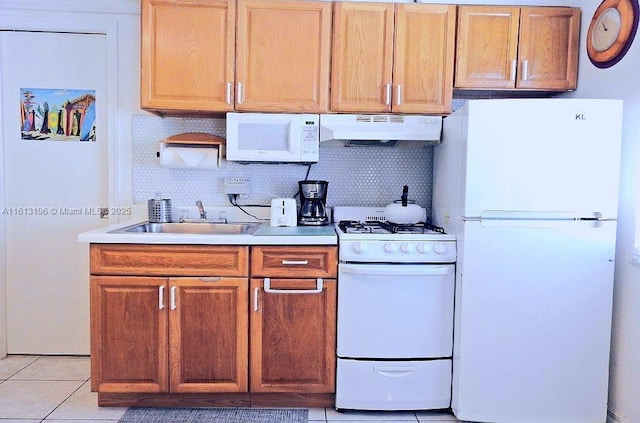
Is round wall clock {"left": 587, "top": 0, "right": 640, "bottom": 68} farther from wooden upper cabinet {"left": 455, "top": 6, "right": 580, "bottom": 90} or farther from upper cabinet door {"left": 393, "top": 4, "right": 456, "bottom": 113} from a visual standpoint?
upper cabinet door {"left": 393, "top": 4, "right": 456, "bottom": 113}

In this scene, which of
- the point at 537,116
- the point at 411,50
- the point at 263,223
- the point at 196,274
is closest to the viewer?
the point at 537,116

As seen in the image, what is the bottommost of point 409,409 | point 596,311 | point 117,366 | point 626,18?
point 409,409

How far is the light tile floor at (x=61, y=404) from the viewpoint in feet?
6.43

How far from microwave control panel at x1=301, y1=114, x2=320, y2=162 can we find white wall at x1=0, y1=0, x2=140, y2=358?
1081mm

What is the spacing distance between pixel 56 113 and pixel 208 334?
5.58ft

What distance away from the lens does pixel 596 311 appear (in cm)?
186

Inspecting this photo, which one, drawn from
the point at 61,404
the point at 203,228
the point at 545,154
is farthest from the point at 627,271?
the point at 61,404

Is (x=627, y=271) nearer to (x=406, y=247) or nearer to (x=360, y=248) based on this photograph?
(x=406, y=247)

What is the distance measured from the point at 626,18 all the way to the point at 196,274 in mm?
2264

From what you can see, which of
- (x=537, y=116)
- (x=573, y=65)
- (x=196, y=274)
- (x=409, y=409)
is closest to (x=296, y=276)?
(x=196, y=274)

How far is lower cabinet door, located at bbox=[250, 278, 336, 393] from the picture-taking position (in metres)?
1.95

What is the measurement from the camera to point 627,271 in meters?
1.86

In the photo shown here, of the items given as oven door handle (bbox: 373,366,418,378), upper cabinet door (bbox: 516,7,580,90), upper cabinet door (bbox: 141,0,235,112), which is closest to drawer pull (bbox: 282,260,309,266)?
oven door handle (bbox: 373,366,418,378)

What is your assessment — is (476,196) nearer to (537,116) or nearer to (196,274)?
(537,116)
